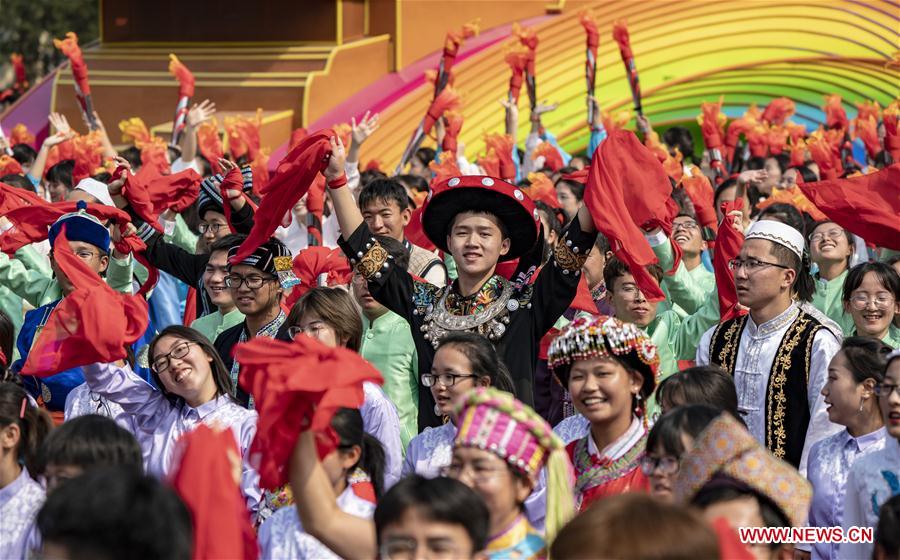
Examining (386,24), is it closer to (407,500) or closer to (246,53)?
(246,53)

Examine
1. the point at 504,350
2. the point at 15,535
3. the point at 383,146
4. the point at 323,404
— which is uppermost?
the point at 323,404

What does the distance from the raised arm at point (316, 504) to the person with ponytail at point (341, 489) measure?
0.33m

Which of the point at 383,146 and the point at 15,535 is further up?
the point at 15,535

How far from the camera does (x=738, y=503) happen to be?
3.34 metres

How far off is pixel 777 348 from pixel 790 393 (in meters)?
0.18

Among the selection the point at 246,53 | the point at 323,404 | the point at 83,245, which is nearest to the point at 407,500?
the point at 323,404

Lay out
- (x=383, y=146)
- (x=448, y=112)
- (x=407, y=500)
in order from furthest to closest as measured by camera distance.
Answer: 1. (x=383, y=146)
2. (x=448, y=112)
3. (x=407, y=500)

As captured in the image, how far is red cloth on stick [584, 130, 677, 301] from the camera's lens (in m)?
4.90

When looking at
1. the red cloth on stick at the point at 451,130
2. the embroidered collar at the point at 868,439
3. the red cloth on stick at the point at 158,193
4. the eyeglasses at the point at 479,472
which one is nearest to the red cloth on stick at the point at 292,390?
the eyeglasses at the point at 479,472

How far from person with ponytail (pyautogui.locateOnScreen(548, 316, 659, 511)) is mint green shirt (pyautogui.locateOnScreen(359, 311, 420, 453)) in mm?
1622

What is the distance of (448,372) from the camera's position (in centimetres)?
459

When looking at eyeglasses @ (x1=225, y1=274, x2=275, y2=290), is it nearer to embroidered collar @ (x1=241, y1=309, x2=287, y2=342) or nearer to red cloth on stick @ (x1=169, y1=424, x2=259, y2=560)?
embroidered collar @ (x1=241, y1=309, x2=287, y2=342)

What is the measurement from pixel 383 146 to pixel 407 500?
11395 millimetres

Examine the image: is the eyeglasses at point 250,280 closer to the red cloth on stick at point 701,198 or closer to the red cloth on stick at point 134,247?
the red cloth on stick at point 134,247
